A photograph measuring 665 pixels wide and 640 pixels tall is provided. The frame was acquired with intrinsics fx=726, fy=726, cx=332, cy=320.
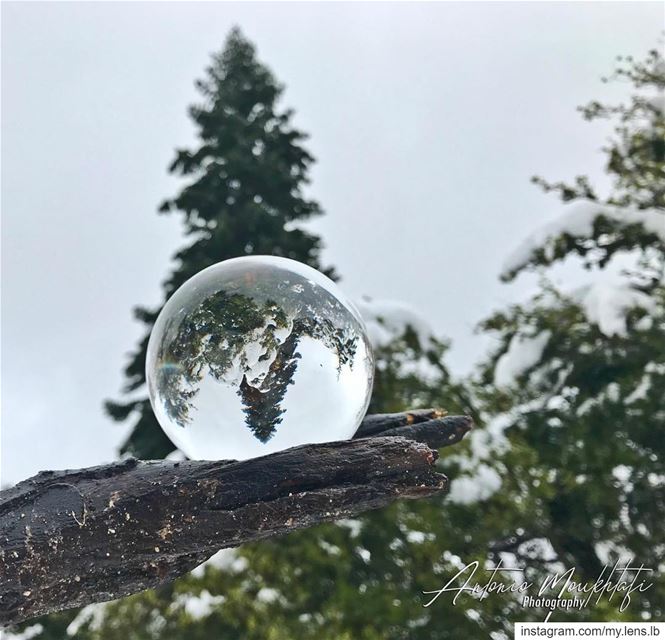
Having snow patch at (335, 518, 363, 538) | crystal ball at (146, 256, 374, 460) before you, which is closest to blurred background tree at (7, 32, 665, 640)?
snow patch at (335, 518, 363, 538)

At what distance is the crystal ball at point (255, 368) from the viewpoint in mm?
2035

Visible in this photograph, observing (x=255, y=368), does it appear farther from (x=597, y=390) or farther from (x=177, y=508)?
(x=597, y=390)

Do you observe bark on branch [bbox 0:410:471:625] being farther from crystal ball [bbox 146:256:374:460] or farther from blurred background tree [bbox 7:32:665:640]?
blurred background tree [bbox 7:32:665:640]

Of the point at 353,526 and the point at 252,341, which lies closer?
the point at 252,341

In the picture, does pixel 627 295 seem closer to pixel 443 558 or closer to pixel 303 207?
pixel 443 558

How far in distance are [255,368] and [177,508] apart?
44 centimetres

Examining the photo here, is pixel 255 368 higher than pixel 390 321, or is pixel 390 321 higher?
pixel 390 321

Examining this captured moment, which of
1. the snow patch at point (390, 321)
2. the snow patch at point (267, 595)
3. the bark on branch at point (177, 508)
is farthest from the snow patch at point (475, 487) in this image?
the bark on branch at point (177, 508)

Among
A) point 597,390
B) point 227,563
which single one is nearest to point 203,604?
point 227,563

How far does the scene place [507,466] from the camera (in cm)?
774

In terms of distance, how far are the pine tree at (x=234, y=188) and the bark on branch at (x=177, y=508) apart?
6.65 metres

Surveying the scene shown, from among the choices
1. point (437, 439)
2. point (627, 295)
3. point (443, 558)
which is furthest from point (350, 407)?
point (627, 295)

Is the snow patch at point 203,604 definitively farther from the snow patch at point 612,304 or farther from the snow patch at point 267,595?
the snow patch at point 612,304

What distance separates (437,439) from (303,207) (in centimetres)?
828
